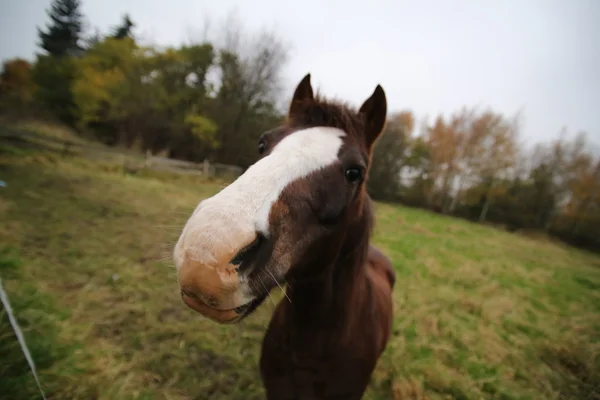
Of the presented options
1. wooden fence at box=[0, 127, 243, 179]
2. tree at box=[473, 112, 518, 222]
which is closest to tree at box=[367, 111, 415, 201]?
tree at box=[473, 112, 518, 222]

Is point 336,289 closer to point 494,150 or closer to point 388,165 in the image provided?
point 388,165

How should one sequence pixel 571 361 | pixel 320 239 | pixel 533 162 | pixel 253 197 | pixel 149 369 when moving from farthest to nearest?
pixel 533 162 → pixel 571 361 → pixel 149 369 → pixel 320 239 → pixel 253 197

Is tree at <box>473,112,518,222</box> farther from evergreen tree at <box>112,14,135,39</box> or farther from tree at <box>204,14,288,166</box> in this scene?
evergreen tree at <box>112,14,135,39</box>

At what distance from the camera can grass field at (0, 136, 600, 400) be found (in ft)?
8.40

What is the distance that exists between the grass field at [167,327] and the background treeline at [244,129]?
1491 centimetres

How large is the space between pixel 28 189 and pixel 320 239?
8.29m

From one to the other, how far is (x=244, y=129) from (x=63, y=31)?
85.4 ft

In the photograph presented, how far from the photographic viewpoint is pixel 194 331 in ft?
11.3

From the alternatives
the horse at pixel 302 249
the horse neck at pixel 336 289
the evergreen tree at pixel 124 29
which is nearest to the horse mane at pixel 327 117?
the horse at pixel 302 249

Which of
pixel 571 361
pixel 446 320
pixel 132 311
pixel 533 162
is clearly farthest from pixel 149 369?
pixel 533 162

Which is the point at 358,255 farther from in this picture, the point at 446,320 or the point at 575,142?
the point at 575,142

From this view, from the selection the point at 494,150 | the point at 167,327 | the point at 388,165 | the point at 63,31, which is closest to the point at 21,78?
the point at 63,31

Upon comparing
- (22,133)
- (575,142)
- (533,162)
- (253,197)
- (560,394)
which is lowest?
→ (560,394)

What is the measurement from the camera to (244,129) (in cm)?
2112
